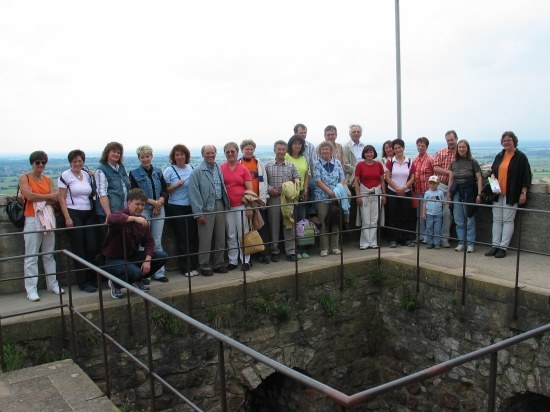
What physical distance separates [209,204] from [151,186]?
Answer: 0.78 meters

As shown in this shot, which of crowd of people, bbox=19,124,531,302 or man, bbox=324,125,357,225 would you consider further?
man, bbox=324,125,357,225

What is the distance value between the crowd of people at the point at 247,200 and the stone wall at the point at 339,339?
610 millimetres

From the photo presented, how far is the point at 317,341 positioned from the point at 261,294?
121 centimetres

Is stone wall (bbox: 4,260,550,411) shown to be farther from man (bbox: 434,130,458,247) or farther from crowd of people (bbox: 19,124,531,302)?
man (bbox: 434,130,458,247)

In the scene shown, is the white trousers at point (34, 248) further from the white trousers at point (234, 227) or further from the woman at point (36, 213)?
the white trousers at point (234, 227)

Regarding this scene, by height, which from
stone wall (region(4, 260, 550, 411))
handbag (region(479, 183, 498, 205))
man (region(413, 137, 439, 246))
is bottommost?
stone wall (region(4, 260, 550, 411))

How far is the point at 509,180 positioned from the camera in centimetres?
760

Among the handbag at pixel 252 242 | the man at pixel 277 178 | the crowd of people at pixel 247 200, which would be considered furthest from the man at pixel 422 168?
the handbag at pixel 252 242

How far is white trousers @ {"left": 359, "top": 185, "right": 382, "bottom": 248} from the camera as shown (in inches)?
341

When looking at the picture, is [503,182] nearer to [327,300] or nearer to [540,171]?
[540,171]

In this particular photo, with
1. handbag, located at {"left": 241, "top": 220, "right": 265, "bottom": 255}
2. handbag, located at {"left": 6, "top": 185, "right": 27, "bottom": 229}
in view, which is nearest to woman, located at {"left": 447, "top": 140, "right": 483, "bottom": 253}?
handbag, located at {"left": 241, "top": 220, "right": 265, "bottom": 255}

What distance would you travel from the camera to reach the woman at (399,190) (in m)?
8.68

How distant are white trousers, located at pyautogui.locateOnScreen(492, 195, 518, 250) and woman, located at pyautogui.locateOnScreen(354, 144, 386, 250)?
66.3 inches

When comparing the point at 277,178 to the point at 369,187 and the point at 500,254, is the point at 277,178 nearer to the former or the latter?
the point at 369,187
